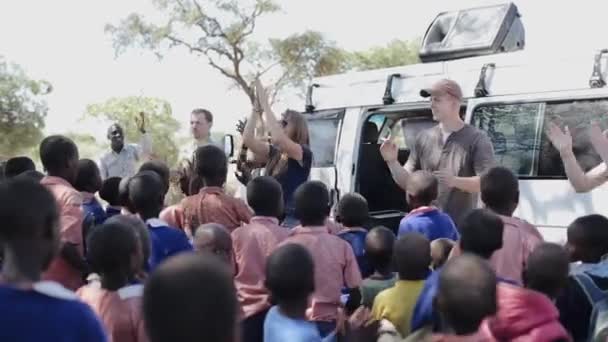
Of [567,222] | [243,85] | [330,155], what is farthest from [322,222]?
[243,85]

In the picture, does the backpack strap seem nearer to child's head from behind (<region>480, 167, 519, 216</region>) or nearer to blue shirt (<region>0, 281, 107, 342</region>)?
child's head from behind (<region>480, 167, 519, 216</region>)

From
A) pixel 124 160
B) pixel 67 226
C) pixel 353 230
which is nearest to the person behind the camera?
pixel 67 226

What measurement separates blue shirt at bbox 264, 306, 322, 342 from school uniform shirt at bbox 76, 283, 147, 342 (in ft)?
1.62

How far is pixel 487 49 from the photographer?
6.96 meters

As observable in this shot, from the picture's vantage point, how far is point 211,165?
14.3 ft

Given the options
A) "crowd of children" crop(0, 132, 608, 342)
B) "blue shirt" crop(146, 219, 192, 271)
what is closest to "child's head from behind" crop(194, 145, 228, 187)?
"crowd of children" crop(0, 132, 608, 342)

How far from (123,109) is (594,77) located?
33.6 m

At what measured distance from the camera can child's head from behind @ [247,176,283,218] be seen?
13.4 ft

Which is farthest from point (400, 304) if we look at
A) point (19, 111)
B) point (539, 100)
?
point (19, 111)

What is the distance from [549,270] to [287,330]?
0.99 metres

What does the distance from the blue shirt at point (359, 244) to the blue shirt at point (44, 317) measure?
2340mm

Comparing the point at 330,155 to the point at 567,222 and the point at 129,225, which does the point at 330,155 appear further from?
the point at 129,225

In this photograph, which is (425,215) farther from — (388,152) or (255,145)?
(255,145)

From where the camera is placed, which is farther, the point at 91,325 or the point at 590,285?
the point at 590,285
